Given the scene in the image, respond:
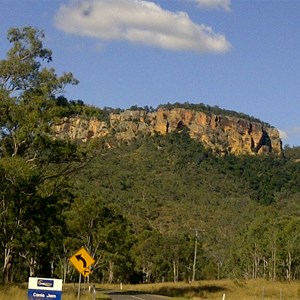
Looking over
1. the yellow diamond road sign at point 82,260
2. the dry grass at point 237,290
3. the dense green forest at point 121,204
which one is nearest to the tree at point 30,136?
the dense green forest at point 121,204

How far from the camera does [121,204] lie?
13675 cm

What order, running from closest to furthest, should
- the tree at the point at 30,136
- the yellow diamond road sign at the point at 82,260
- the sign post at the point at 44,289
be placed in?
1. the sign post at the point at 44,289
2. the yellow diamond road sign at the point at 82,260
3. the tree at the point at 30,136

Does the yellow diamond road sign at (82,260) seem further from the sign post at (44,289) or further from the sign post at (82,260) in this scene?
the sign post at (44,289)

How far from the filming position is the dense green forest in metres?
34.5

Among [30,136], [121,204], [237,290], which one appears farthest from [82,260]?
[121,204]

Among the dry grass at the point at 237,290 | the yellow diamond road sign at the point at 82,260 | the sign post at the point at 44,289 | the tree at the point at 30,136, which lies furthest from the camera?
the dry grass at the point at 237,290

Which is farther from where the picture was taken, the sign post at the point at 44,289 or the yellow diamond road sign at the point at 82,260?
the yellow diamond road sign at the point at 82,260

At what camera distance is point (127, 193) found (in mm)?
151750

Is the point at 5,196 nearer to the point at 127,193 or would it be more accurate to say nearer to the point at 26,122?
the point at 26,122

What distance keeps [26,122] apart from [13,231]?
9.68m

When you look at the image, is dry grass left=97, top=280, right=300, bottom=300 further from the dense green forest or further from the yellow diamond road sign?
the yellow diamond road sign

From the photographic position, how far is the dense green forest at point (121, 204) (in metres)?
34.5

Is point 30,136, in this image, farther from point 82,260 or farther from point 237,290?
point 237,290

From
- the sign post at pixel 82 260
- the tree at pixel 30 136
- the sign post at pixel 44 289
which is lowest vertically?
the sign post at pixel 44 289
